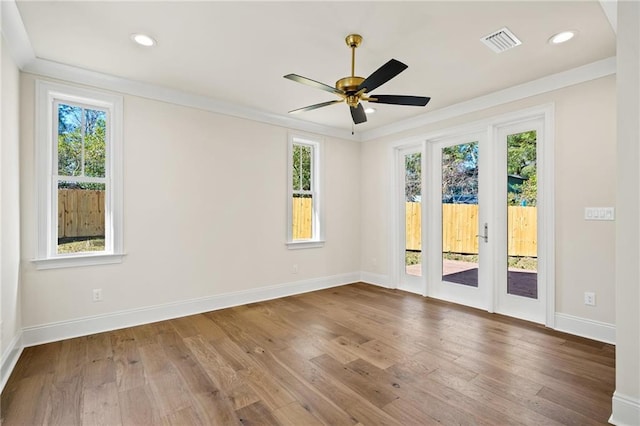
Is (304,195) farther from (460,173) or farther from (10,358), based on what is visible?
(10,358)

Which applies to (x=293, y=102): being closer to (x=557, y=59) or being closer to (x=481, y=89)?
(x=481, y=89)

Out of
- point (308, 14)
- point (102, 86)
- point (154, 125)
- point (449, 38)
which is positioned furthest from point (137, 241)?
point (449, 38)

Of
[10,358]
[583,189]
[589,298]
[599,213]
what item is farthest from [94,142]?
[589,298]

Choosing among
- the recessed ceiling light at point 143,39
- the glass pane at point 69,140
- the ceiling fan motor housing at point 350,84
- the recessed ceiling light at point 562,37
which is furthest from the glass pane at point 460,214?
the glass pane at point 69,140

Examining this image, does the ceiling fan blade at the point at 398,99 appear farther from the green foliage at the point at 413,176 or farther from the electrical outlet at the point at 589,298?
the electrical outlet at the point at 589,298

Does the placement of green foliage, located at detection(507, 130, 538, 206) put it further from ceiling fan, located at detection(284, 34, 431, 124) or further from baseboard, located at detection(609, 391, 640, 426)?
baseboard, located at detection(609, 391, 640, 426)

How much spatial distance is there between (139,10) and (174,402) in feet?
9.04

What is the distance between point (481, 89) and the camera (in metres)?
3.75

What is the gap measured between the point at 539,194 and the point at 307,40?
10.1ft

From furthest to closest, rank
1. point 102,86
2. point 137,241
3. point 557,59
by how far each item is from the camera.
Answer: point 137,241 < point 102,86 < point 557,59

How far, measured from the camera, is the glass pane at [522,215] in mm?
3686

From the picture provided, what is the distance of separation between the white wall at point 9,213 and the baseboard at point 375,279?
454 centimetres

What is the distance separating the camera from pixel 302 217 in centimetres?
516

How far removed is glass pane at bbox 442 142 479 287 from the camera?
4266 mm
